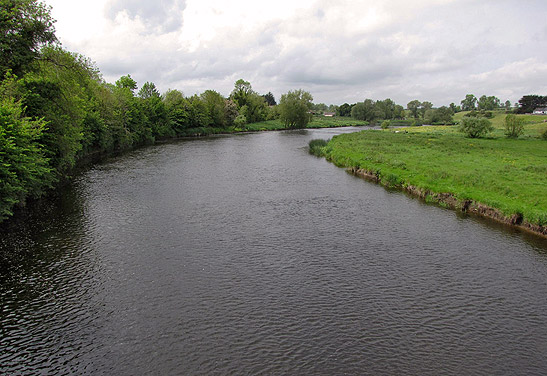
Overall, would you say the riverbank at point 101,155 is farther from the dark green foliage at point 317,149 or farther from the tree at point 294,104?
the dark green foliage at point 317,149

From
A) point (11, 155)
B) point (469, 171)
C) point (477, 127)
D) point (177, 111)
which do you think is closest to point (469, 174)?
point (469, 171)

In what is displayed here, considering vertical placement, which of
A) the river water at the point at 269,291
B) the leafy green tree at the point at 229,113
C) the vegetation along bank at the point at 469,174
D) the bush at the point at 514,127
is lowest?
the river water at the point at 269,291

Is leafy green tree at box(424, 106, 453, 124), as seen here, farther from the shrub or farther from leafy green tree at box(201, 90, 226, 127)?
leafy green tree at box(201, 90, 226, 127)

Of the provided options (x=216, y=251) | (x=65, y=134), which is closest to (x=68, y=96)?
(x=65, y=134)

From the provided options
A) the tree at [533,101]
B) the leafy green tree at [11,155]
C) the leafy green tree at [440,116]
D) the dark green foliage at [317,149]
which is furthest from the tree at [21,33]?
the tree at [533,101]

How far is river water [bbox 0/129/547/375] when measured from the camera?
12.2 metres

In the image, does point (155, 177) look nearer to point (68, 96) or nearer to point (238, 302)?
point (68, 96)

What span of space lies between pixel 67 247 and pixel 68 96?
20263mm

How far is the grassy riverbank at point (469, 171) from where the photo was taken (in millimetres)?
26891

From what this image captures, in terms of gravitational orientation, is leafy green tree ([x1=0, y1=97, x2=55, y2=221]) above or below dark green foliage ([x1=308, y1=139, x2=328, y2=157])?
above

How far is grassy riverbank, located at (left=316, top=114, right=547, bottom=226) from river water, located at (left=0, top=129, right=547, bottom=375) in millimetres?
3157

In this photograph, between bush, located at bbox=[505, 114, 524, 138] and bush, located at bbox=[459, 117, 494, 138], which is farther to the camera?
bush, located at bbox=[459, 117, 494, 138]

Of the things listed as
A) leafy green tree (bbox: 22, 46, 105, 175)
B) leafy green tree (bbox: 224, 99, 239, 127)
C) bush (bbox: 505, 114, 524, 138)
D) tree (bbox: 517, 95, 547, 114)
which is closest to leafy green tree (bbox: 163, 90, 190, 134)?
leafy green tree (bbox: 224, 99, 239, 127)

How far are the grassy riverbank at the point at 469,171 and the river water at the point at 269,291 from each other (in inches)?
124
